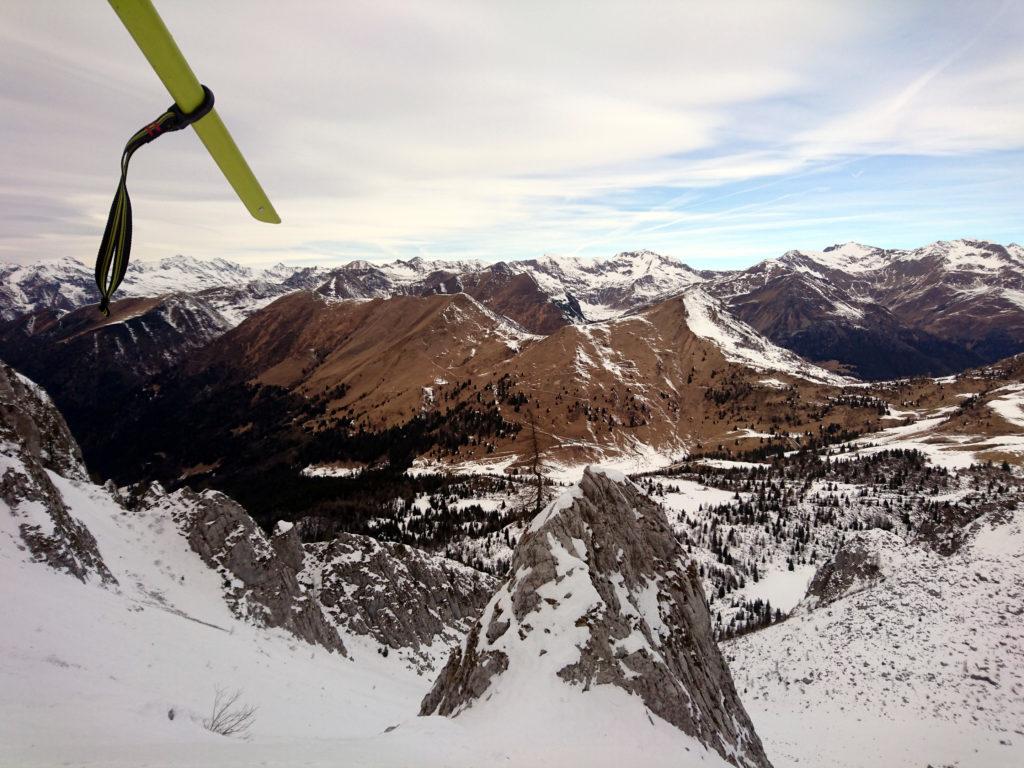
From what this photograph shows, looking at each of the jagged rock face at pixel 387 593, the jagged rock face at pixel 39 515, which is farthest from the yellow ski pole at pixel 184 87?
the jagged rock face at pixel 387 593

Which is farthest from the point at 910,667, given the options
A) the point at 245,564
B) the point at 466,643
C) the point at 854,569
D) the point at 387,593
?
the point at 245,564

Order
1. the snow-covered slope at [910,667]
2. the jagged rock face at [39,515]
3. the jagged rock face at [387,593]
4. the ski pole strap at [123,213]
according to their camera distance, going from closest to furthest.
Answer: the ski pole strap at [123,213] → the jagged rock face at [39,515] → the snow-covered slope at [910,667] → the jagged rock face at [387,593]

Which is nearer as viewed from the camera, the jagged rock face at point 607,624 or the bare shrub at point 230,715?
the bare shrub at point 230,715

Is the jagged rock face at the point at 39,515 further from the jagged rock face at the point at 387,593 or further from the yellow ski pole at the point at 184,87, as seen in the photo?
the yellow ski pole at the point at 184,87

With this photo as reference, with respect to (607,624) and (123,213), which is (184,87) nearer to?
(123,213)

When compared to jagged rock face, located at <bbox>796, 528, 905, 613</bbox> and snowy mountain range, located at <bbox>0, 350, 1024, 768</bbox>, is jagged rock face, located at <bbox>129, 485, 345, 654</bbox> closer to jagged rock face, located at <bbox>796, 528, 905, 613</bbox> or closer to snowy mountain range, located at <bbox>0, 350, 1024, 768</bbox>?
snowy mountain range, located at <bbox>0, 350, 1024, 768</bbox>

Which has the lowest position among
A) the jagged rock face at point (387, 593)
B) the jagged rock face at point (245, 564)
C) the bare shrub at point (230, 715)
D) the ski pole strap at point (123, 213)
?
the jagged rock face at point (387, 593)
